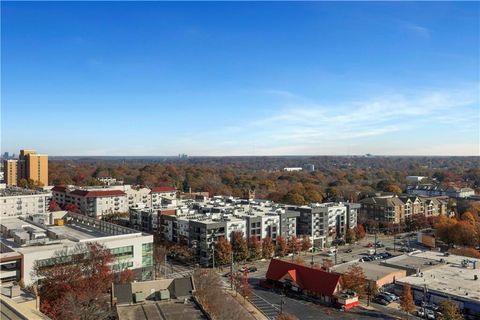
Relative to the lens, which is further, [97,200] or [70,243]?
[97,200]

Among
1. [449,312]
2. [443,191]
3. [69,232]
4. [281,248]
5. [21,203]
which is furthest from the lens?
[443,191]

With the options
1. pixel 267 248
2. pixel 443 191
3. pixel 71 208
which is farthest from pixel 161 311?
pixel 443 191

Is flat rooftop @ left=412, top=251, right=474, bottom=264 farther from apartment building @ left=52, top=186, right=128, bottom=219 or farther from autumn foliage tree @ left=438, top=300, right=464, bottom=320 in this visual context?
apartment building @ left=52, top=186, right=128, bottom=219

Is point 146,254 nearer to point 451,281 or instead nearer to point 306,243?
point 306,243

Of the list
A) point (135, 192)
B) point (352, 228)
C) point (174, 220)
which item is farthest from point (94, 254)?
point (135, 192)

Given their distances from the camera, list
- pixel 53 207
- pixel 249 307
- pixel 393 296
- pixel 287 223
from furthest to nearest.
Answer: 1. pixel 53 207
2. pixel 287 223
3. pixel 393 296
4. pixel 249 307

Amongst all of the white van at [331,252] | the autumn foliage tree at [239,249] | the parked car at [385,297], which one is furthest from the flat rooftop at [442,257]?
the autumn foliage tree at [239,249]

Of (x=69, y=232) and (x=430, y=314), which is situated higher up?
(x=69, y=232)

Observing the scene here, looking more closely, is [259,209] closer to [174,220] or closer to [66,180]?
[174,220]

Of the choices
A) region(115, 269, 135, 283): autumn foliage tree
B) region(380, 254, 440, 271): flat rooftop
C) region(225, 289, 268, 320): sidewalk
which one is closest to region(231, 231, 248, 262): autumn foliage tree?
region(225, 289, 268, 320): sidewalk

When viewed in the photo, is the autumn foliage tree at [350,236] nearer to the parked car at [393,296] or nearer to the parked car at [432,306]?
the parked car at [393,296]
